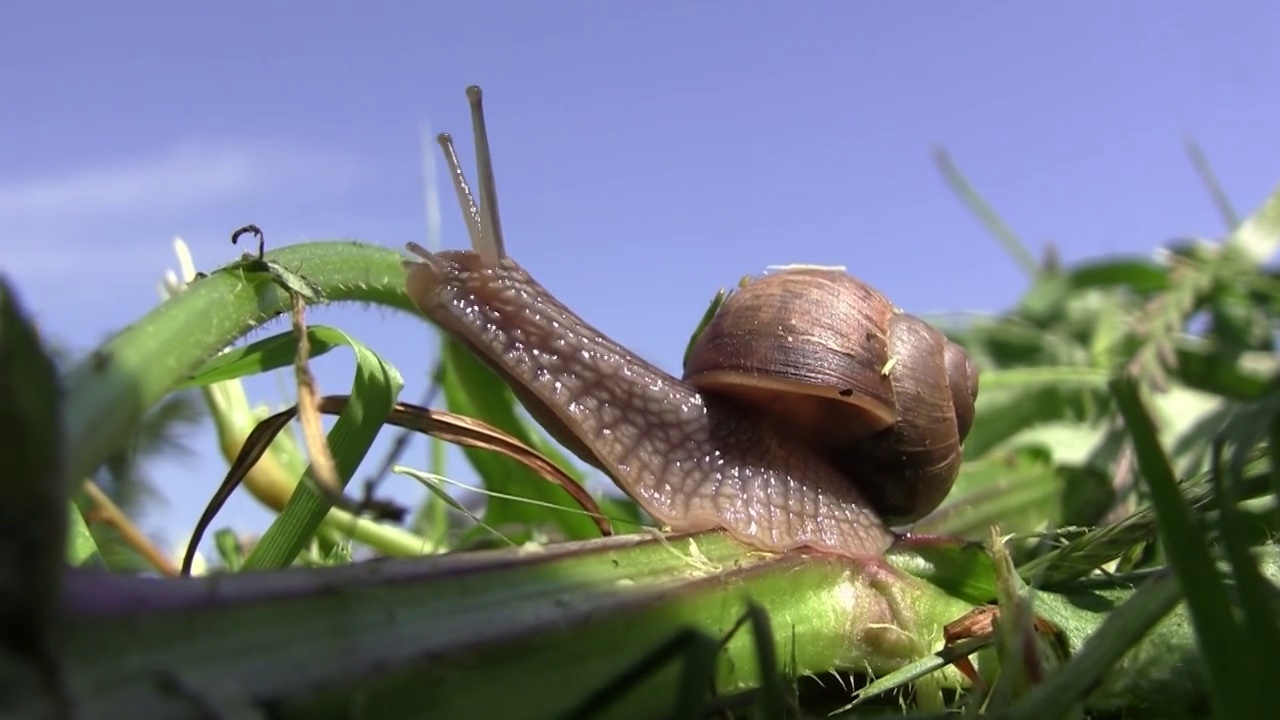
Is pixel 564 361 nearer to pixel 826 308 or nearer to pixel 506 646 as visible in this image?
pixel 826 308

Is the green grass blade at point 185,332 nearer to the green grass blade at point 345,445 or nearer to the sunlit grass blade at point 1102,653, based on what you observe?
the green grass blade at point 345,445

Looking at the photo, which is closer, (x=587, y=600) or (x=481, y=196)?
(x=587, y=600)

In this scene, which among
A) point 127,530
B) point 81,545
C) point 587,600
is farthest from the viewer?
point 127,530

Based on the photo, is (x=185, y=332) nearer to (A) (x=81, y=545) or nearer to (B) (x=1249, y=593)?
(A) (x=81, y=545)

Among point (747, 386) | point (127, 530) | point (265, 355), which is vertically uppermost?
point (265, 355)

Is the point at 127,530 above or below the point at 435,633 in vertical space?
below

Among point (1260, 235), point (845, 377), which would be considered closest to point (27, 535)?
point (845, 377)

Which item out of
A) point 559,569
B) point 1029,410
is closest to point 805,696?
point 559,569

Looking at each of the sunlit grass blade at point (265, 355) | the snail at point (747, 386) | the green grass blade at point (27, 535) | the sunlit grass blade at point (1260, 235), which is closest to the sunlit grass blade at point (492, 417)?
the snail at point (747, 386)
